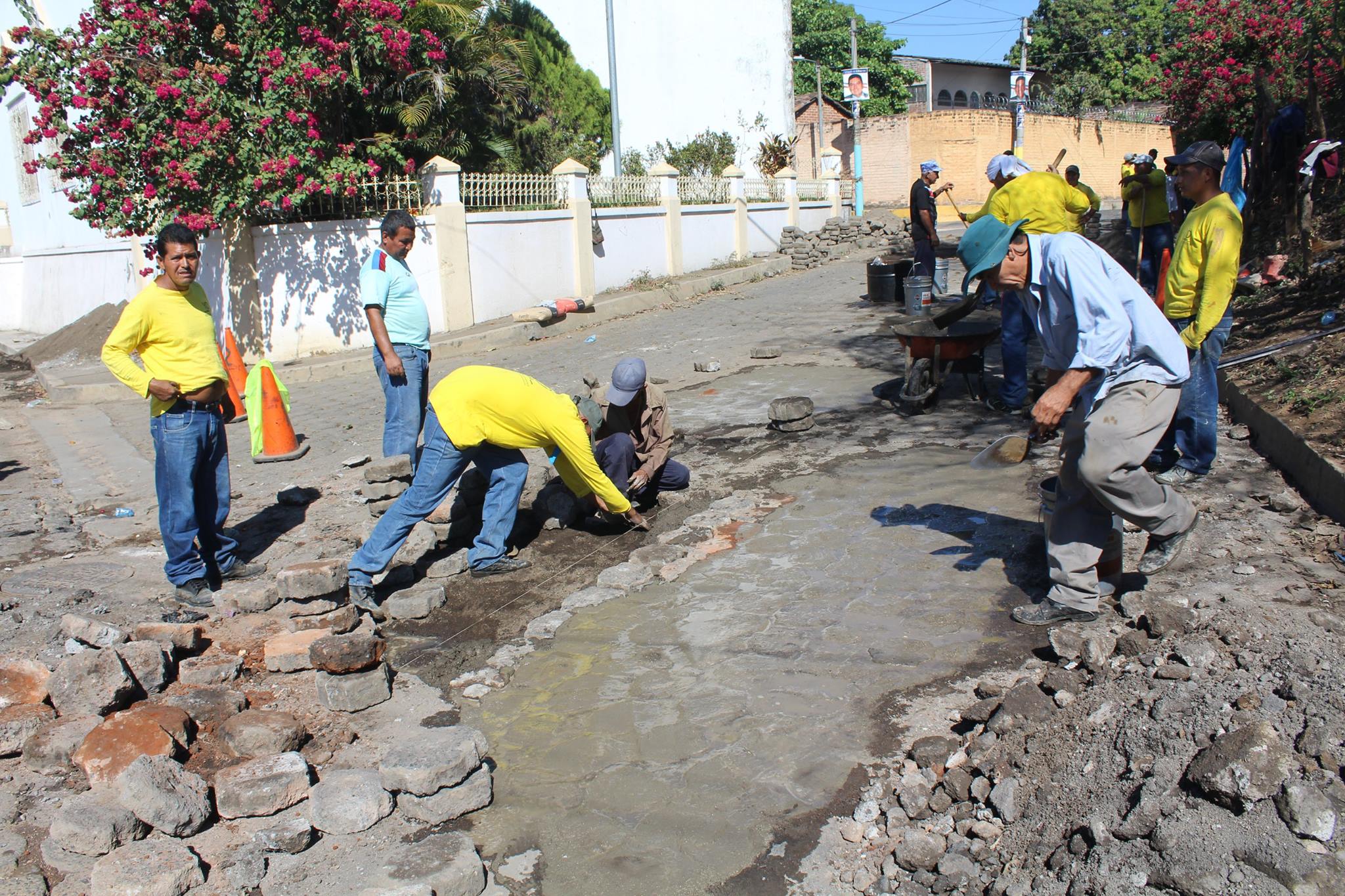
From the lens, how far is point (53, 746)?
3.53 m

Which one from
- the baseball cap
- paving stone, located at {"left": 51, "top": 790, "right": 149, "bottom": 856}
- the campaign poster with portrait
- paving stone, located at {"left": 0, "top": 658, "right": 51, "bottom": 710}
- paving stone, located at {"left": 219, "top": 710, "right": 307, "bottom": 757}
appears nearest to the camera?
paving stone, located at {"left": 51, "top": 790, "right": 149, "bottom": 856}

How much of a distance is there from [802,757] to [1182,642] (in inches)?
53.1

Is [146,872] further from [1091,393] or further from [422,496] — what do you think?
[1091,393]

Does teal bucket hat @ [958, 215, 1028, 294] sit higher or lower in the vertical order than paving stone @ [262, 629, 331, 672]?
higher

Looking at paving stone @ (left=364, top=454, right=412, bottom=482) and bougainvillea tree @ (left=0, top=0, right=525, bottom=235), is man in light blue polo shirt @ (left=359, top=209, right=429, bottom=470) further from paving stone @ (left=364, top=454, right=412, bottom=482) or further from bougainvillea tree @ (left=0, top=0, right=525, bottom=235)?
bougainvillea tree @ (left=0, top=0, right=525, bottom=235)

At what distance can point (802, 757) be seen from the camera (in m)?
3.41

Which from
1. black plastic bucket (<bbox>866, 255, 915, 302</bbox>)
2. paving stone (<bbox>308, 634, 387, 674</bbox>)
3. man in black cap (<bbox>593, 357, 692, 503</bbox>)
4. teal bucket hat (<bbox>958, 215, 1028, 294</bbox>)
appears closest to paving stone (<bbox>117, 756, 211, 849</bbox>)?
paving stone (<bbox>308, 634, 387, 674</bbox>)

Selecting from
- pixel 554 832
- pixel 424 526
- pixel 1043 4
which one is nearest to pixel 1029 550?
pixel 554 832

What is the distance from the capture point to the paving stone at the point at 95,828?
3006mm

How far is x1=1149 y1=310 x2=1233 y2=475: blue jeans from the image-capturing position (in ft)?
17.5

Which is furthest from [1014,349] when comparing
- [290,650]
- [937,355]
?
[290,650]

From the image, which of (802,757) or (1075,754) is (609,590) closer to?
(802,757)

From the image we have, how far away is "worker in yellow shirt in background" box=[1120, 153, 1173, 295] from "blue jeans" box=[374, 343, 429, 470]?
276 inches

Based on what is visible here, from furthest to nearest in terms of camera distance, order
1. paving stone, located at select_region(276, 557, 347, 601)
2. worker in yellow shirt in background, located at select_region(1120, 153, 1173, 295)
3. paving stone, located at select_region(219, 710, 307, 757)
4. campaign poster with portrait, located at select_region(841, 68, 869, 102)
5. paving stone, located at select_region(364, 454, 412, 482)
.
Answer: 1. campaign poster with portrait, located at select_region(841, 68, 869, 102)
2. worker in yellow shirt in background, located at select_region(1120, 153, 1173, 295)
3. paving stone, located at select_region(364, 454, 412, 482)
4. paving stone, located at select_region(276, 557, 347, 601)
5. paving stone, located at select_region(219, 710, 307, 757)
